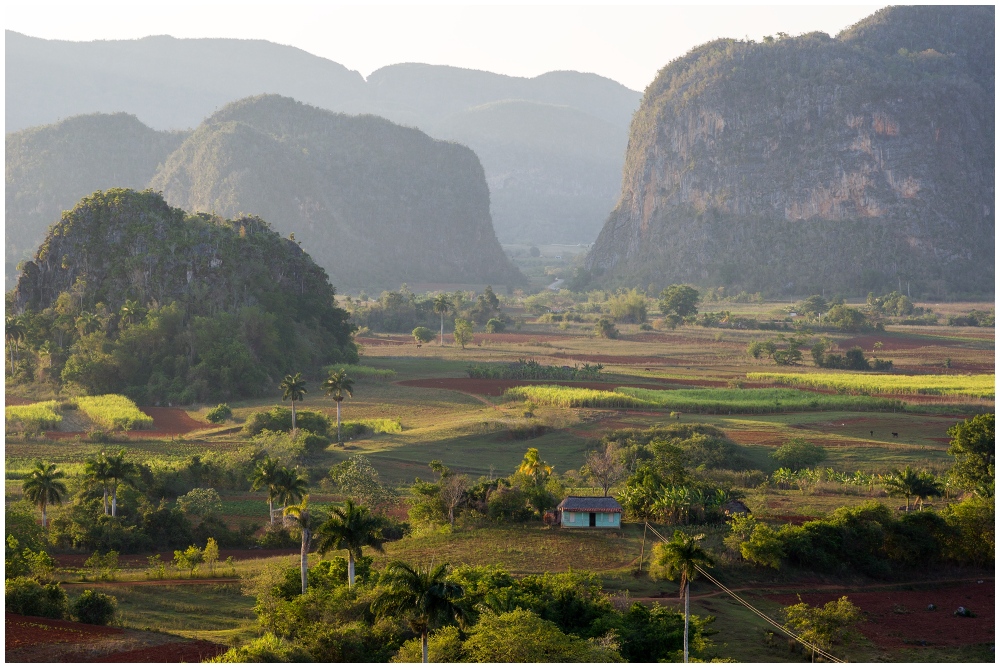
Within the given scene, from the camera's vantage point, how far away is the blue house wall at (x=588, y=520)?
43.8m

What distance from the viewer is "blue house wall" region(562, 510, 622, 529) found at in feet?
144

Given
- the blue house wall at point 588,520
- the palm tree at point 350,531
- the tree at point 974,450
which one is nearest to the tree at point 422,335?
the tree at point 974,450

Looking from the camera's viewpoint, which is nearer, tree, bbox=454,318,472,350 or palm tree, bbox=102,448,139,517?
palm tree, bbox=102,448,139,517

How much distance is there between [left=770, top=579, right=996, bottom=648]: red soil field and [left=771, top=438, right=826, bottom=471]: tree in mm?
15284

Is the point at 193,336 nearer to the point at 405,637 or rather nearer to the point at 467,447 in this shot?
the point at 467,447

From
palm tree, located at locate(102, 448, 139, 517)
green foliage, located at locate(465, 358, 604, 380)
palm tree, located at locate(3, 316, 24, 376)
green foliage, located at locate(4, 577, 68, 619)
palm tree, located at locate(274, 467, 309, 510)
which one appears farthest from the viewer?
green foliage, located at locate(465, 358, 604, 380)

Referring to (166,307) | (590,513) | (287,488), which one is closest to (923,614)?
(590,513)

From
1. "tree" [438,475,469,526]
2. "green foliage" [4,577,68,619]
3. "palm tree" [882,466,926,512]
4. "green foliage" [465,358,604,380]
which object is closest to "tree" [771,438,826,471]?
"palm tree" [882,466,926,512]

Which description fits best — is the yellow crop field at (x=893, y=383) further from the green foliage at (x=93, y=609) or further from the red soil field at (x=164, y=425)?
the green foliage at (x=93, y=609)

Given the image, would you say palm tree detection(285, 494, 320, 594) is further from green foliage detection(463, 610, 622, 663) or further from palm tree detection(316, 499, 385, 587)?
green foliage detection(463, 610, 622, 663)

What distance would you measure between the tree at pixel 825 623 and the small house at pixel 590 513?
35.9ft

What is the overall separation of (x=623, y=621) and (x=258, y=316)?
6606 cm

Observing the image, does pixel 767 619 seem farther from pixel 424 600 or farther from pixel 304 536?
pixel 304 536

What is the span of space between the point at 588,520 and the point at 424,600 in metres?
18.1
